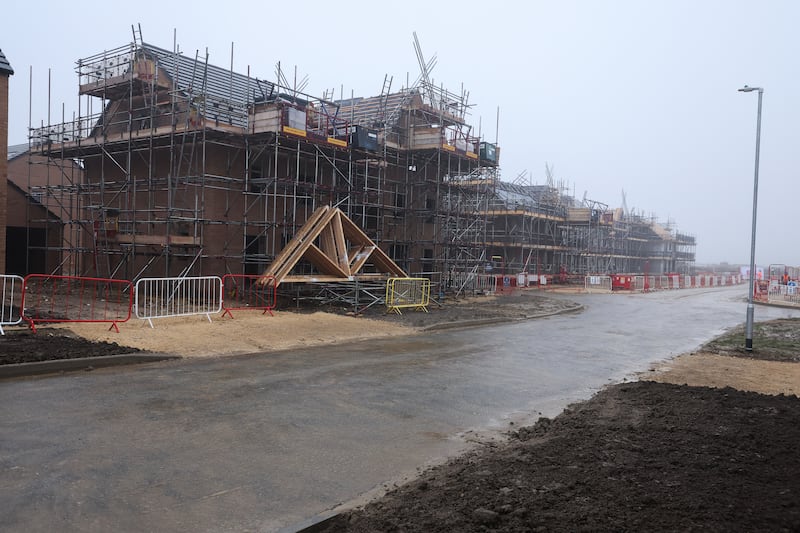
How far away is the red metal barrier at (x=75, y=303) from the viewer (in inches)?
570

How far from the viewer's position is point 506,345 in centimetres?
1603

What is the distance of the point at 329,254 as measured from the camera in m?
23.3

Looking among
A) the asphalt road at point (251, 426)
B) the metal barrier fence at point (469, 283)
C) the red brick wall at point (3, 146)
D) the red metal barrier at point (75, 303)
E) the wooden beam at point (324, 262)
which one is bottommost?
the asphalt road at point (251, 426)

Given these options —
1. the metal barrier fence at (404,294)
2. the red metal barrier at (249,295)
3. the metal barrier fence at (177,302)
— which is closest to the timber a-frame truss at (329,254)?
the red metal barrier at (249,295)

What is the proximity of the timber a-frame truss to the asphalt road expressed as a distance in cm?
744

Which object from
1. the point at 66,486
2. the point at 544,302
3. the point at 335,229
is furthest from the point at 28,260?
the point at 66,486

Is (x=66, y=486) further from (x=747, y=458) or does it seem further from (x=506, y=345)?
(x=506, y=345)

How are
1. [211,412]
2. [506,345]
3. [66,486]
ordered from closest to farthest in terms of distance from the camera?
[66,486] → [211,412] → [506,345]

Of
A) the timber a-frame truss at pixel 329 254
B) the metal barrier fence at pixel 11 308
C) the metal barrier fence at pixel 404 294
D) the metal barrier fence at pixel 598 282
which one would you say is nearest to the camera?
the metal barrier fence at pixel 11 308

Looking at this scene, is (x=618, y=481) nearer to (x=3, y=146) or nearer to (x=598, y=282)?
(x=3, y=146)

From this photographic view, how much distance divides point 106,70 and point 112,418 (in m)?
22.4

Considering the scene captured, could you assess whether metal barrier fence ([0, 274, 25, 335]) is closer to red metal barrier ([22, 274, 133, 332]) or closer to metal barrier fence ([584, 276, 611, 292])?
red metal barrier ([22, 274, 133, 332])

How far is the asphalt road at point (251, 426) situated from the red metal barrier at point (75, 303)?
4492mm

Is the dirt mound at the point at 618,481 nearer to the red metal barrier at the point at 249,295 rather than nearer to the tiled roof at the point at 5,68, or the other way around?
the red metal barrier at the point at 249,295
